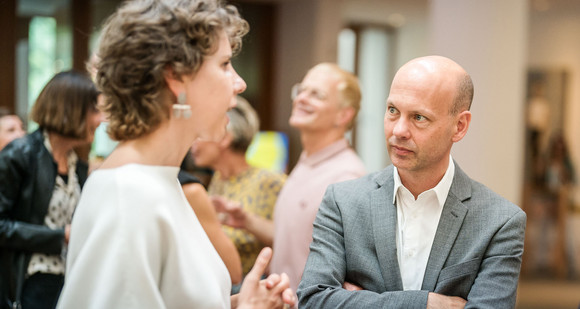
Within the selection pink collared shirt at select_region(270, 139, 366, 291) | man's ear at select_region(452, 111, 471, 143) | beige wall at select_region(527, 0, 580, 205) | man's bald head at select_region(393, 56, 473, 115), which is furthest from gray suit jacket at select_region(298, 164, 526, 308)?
beige wall at select_region(527, 0, 580, 205)

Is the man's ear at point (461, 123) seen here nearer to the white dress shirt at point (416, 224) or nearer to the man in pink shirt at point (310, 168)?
the white dress shirt at point (416, 224)

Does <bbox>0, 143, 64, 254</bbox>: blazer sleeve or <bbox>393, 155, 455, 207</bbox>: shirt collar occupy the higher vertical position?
<bbox>393, 155, 455, 207</bbox>: shirt collar

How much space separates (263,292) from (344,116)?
193 centimetres

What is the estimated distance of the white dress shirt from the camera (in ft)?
6.41

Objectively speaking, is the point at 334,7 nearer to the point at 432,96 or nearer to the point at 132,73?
the point at 432,96

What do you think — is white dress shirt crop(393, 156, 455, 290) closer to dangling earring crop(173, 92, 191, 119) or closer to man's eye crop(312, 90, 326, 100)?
dangling earring crop(173, 92, 191, 119)

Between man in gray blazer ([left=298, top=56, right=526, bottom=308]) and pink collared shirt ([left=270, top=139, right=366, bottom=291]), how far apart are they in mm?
959

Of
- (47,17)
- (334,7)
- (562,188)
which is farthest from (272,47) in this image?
(562,188)

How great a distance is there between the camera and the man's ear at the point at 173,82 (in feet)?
4.81

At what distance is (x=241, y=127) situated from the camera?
4.01m

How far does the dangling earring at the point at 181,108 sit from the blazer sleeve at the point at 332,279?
75 centimetres

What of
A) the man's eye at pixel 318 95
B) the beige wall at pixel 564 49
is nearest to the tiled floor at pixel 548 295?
the beige wall at pixel 564 49

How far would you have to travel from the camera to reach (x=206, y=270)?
4.92ft

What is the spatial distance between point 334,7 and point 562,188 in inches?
Result: 168
